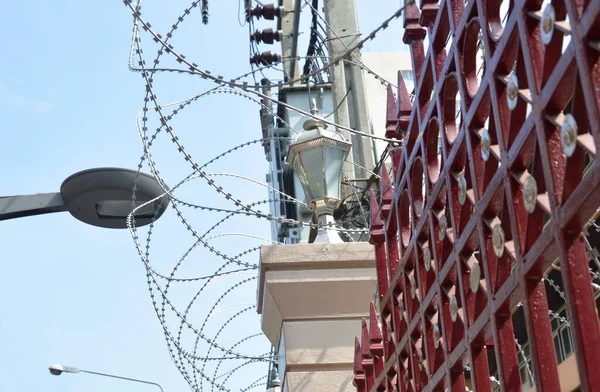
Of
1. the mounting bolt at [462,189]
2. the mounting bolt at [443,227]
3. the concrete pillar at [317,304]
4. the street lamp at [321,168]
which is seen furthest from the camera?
the street lamp at [321,168]

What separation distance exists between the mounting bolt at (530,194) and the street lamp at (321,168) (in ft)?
10.6

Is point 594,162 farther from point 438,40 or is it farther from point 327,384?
point 327,384

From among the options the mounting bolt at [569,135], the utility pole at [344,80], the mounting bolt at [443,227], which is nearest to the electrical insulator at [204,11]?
the utility pole at [344,80]

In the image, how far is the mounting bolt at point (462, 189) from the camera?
2465 millimetres

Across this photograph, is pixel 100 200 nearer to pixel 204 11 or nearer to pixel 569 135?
pixel 204 11

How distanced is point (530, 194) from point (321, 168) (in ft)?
11.0

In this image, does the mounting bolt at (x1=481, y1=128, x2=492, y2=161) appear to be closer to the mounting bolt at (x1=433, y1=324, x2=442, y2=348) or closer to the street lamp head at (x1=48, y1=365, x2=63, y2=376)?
the mounting bolt at (x1=433, y1=324, x2=442, y2=348)

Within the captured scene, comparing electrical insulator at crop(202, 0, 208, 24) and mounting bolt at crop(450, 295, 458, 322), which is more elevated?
electrical insulator at crop(202, 0, 208, 24)

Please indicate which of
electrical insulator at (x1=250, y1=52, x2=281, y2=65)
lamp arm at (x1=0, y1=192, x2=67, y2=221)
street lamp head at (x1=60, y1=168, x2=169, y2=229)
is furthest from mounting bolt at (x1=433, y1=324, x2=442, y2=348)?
electrical insulator at (x1=250, y1=52, x2=281, y2=65)

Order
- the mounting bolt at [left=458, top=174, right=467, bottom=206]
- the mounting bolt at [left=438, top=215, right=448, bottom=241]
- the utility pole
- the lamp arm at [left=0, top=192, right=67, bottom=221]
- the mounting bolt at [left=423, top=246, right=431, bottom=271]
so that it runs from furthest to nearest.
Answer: the utility pole < the lamp arm at [left=0, top=192, right=67, bottom=221] < the mounting bolt at [left=423, top=246, right=431, bottom=271] < the mounting bolt at [left=438, top=215, right=448, bottom=241] < the mounting bolt at [left=458, top=174, right=467, bottom=206]

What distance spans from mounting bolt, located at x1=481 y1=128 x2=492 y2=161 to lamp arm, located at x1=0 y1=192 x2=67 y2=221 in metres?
4.50

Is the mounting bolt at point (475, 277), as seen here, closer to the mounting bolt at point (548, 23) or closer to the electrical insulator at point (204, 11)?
the mounting bolt at point (548, 23)

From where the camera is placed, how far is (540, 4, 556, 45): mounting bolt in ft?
6.29

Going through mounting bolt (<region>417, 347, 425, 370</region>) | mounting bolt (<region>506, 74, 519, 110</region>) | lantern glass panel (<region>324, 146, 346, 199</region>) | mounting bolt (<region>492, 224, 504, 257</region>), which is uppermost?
lantern glass panel (<region>324, 146, 346, 199</region>)
